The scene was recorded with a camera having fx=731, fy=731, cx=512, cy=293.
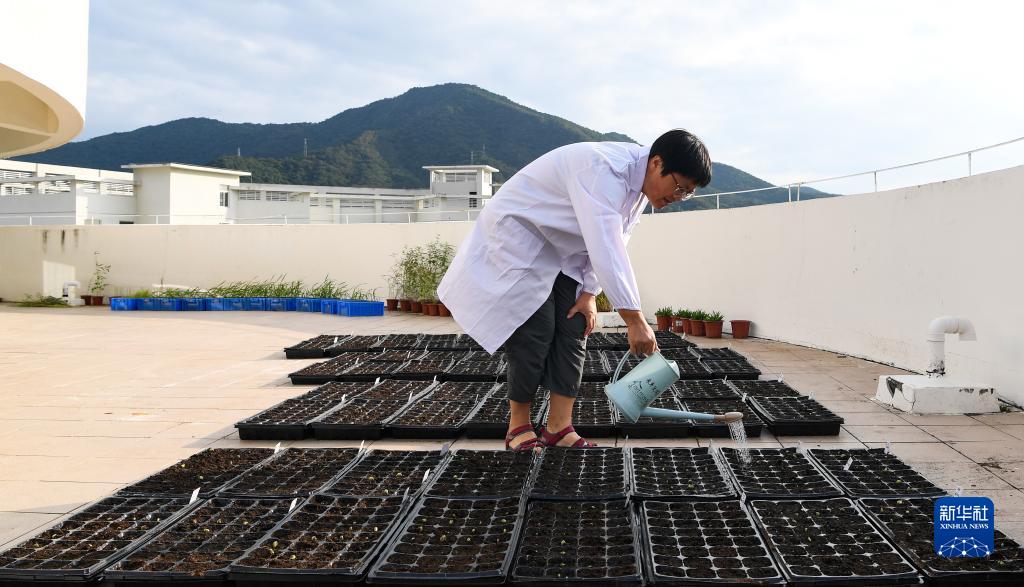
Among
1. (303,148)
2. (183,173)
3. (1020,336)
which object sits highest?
(303,148)

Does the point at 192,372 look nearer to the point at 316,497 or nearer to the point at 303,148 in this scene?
the point at 316,497

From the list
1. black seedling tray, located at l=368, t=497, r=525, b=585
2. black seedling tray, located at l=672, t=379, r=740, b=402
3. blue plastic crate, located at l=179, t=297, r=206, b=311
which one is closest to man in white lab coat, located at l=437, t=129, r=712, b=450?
black seedling tray, located at l=368, t=497, r=525, b=585

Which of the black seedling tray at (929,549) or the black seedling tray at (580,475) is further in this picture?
the black seedling tray at (580,475)

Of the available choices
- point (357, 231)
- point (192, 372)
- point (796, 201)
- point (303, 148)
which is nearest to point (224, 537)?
point (192, 372)

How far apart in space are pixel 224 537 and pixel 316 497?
0.39 meters

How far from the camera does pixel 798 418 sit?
372cm

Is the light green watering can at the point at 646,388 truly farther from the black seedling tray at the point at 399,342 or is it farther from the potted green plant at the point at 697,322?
the potted green plant at the point at 697,322

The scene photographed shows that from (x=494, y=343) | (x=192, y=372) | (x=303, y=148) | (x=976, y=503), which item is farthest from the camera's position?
(x=303, y=148)

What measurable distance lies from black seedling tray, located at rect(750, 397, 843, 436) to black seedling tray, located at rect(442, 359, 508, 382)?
5.61 ft

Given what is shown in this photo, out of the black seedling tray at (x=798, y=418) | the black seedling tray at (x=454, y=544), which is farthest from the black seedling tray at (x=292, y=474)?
the black seedling tray at (x=798, y=418)

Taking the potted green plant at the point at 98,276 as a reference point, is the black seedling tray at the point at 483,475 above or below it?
below

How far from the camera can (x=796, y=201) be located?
7141 mm

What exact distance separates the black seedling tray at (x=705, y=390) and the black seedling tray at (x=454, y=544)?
2154 millimetres

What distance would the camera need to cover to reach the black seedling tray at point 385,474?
8.62 feet
